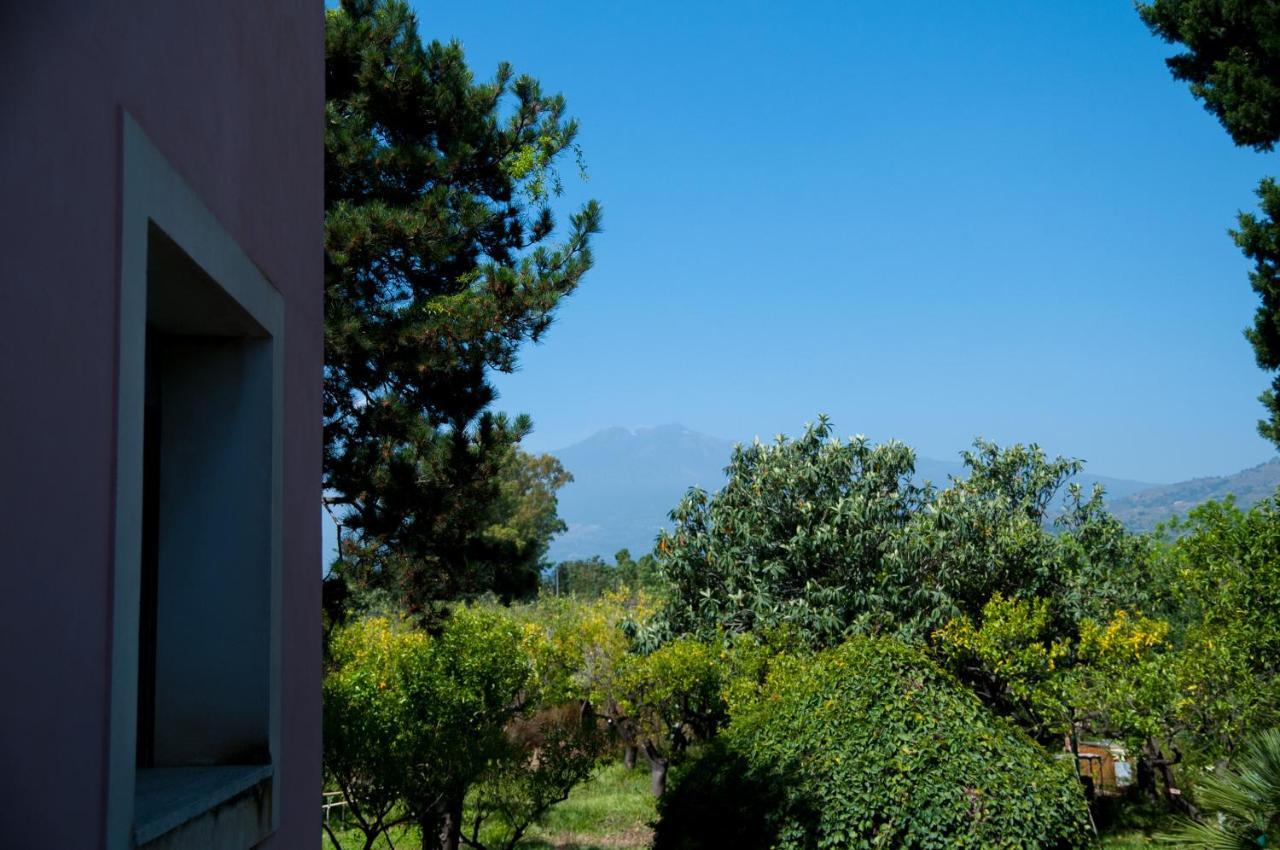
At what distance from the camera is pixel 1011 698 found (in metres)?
14.6

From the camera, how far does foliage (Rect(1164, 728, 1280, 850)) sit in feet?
22.5

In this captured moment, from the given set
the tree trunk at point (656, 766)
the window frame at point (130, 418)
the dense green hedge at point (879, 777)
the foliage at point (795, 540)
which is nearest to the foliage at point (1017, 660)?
the foliage at point (795, 540)

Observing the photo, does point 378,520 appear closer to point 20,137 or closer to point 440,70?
point 440,70

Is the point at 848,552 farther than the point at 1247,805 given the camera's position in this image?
Yes

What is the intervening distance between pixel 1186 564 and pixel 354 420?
9.53 metres

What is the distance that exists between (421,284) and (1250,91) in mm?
9878

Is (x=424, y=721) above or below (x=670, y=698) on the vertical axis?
above

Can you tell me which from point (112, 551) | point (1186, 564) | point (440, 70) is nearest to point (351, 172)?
point (440, 70)

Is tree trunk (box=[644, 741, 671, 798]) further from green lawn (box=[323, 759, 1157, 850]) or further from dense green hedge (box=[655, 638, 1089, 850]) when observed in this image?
dense green hedge (box=[655, 638, 1089, 850])

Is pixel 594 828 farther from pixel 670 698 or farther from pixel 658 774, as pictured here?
pixel 670 698

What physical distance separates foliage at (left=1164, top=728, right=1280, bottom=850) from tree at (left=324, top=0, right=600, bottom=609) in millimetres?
6199

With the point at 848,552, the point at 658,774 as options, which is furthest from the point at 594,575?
the point at 848,552

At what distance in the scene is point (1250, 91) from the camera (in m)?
12.7

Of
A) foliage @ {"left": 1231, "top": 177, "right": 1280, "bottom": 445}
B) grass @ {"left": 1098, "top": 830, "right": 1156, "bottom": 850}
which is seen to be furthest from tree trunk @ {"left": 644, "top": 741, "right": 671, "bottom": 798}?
foliage @ {"left": 1231, "top": 177, "right": 1280, "bottom": 445}
